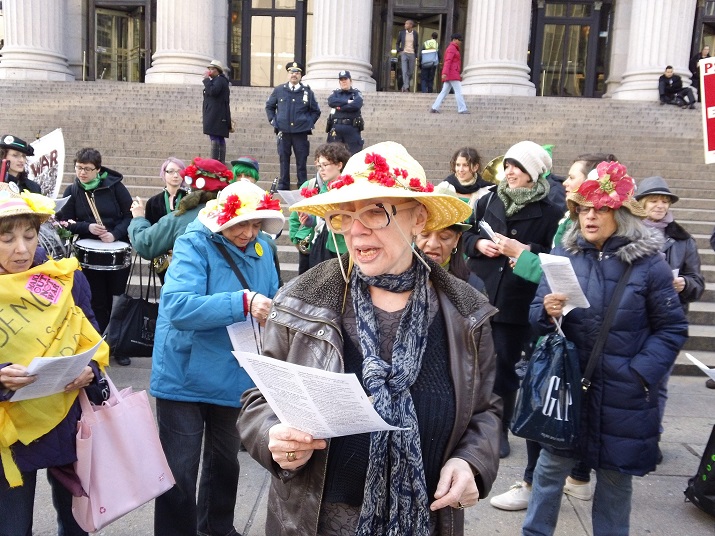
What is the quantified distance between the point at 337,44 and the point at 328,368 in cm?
1703

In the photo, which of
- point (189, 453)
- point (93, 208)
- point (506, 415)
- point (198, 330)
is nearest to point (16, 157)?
point (93, 208)

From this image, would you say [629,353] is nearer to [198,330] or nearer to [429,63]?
[198,330]

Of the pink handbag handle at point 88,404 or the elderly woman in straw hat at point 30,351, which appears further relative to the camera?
the pink handbag handle at point 88,404

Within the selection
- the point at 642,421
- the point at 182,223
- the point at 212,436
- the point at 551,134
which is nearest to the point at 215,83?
the point at 551,134

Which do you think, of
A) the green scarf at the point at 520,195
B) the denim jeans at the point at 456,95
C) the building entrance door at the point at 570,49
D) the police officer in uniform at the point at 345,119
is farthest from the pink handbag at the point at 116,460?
the building entrance door at the point at 570,49

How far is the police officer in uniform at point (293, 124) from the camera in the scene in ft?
35.7

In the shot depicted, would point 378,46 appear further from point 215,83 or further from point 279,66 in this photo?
point 215,83

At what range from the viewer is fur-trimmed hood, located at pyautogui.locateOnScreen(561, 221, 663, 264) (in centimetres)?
321

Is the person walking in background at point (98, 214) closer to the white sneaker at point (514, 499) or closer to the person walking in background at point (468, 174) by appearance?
the person walking in background at point (468, 174)

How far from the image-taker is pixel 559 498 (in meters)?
3.40

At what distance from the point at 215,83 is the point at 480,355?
10.7 m

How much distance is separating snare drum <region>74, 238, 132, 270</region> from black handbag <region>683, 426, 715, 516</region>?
15.8 feet

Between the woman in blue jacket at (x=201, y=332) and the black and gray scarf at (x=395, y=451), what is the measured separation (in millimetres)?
1265

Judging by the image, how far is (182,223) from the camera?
4219mm
